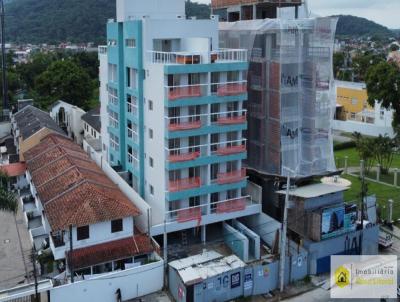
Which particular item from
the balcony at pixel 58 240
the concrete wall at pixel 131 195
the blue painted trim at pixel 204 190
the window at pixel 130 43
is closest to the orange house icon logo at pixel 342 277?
the blue painted trim at pixel 204 190

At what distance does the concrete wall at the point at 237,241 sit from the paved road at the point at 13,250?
11930mm

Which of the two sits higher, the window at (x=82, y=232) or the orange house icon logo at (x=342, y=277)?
the window at (x=82, y=232)

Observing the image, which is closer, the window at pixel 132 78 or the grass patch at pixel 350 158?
the window at pixel 132 78

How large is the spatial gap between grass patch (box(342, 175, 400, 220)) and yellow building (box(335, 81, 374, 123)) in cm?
2539

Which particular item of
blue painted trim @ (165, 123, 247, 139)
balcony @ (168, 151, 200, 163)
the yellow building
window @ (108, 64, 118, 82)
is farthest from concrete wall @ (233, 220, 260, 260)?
the yellow building

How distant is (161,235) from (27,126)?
80.6 feet

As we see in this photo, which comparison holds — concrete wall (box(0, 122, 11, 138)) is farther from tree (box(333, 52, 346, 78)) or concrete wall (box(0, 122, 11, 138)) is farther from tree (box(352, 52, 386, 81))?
tree (box(333, 52, 346, 78))

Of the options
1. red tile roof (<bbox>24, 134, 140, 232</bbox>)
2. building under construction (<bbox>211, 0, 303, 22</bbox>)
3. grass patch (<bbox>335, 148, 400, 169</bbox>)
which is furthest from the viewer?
grass patch (<bbox>335, 148, 400, 169</bbox>)

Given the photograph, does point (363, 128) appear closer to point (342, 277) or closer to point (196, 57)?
point (342, 277)

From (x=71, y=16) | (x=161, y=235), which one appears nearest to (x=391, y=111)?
(x=161, y=235)

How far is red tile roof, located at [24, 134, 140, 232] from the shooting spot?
27.3 meters

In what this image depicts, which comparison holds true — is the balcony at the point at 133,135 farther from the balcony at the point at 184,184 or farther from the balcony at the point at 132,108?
the balcony at the point at 184,184

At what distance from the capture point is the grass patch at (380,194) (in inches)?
1510

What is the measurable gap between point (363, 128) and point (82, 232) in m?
48.3
